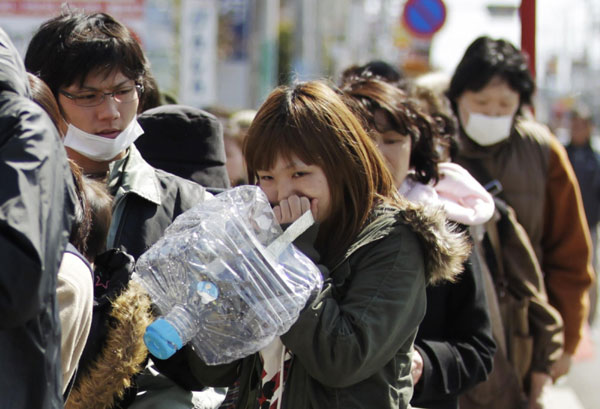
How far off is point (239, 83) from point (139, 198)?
2149 cm

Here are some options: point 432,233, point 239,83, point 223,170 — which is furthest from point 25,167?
point 239,83

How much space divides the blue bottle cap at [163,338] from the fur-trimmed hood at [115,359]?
23 cm

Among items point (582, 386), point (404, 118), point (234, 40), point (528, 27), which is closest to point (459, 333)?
point (404, 118)

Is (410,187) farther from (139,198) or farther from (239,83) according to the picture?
(239,83)

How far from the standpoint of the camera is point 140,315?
1.89 metres

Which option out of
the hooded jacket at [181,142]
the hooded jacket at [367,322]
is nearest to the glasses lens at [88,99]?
the hooded jacket at [181,142]

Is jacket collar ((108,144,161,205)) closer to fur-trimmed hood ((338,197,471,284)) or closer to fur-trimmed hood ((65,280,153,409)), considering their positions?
fur-trimmed hood ((65,280,153,409))

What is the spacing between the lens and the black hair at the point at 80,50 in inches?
101

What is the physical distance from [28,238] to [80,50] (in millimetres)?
1363

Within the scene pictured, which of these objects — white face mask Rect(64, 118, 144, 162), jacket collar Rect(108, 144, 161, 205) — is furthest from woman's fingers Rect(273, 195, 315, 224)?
white face mask Rect(64, 118, 144, 162)

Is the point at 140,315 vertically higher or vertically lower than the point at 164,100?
lower

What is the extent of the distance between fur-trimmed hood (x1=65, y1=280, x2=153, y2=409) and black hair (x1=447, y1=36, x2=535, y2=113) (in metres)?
2.28

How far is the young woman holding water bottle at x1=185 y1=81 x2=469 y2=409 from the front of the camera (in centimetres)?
176

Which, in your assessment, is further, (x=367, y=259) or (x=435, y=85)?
(x=435, y=85)
